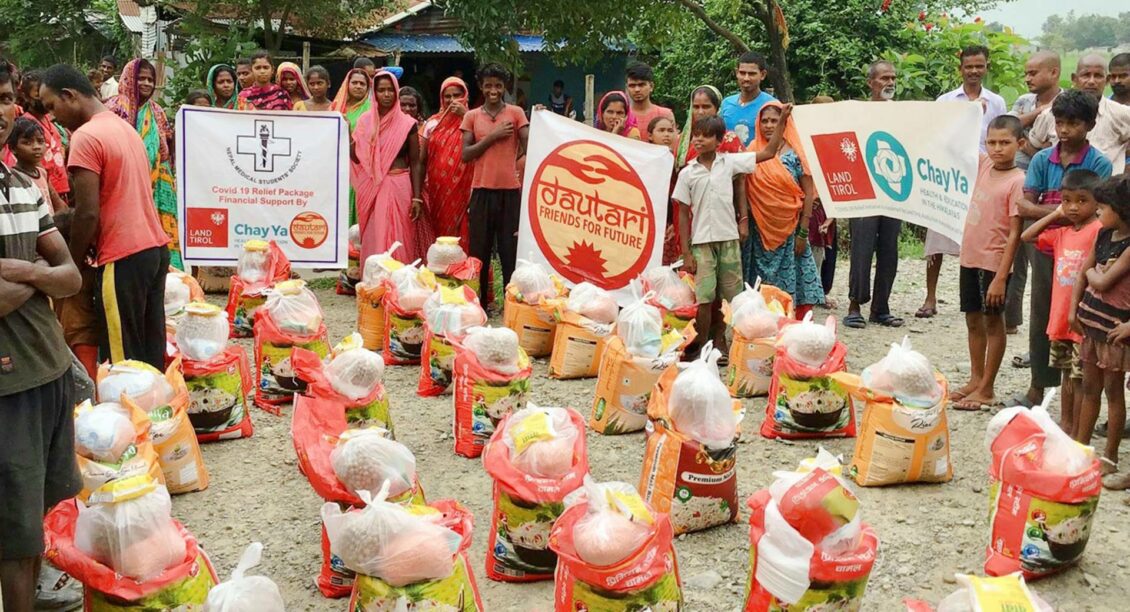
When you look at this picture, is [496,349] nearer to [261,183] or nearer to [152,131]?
[261,183]

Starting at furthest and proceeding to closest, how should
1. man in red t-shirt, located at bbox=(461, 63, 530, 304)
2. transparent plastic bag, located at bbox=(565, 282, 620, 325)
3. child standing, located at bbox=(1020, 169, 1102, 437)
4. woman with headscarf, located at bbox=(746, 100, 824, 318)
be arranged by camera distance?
man in red t-shirt, located at bbox=(461, 63, 530, 304) → woman with headscarf, located at bbox=(746, 100, 824, 318) → transparent plastic bag, located at bbox=(565, 282, 620, 325) → child standing, located at bbox=(1020, 169, 1102, 437)

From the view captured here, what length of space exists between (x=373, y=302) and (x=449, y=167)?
1.58m

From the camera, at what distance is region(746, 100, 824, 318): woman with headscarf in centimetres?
630

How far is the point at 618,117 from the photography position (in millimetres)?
7059

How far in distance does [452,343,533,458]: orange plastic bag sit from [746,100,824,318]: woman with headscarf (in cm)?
224

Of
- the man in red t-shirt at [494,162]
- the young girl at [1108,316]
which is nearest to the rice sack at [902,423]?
the young girl at [1108,316]

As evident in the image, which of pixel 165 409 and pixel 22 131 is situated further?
pixel 22 131

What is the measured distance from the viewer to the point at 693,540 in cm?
390

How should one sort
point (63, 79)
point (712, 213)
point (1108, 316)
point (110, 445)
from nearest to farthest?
1. point (110, 445)
2. point (1108, 316)
3. point (63, 79)
4. point (712, 213)

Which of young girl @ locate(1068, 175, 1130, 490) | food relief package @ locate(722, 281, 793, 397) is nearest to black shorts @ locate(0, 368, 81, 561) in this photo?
food relief package @ locate(722, 281, 793, 397)

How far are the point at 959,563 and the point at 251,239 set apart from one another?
5.22m

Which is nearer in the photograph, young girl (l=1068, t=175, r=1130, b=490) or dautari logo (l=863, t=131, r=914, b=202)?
young girl (l=1068, t=175, r=1130, b=490)

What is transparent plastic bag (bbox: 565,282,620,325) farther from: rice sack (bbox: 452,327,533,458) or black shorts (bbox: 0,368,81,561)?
black shorts (bbox: 0,368,81,561)

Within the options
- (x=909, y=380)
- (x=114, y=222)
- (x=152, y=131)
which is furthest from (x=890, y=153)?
(x=152, y=131)
